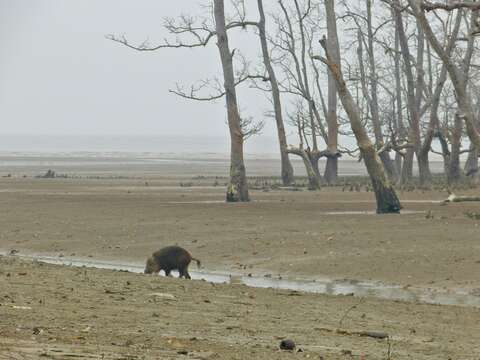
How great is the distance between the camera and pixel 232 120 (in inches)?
1204

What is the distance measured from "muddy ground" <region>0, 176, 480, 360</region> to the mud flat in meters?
0.02

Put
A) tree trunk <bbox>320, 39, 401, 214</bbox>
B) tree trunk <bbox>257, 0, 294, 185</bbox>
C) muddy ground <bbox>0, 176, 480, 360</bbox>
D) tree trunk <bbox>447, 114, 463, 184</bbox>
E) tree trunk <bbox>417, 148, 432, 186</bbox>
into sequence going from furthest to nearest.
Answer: tree trunk <bbox>257, 0, 294, 185</bbox>, tree trunk <bbox>447, 114, 463, 184</bbox>, tree trunk <bbox>417, 148, 432, 186</bbox>, tree trunk <bbox>320, 39, 401, 214</bbox>, muddy ground <bbox>0, 176, 480, 360</bbox>

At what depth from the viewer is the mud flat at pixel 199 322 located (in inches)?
317

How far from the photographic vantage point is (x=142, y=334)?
8.69 m

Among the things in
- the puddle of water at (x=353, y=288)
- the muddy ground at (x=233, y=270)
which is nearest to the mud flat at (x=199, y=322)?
the muddy ground at (x=233, y=270)

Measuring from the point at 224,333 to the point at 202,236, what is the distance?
1197cm

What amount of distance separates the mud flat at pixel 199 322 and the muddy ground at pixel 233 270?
0.02 meters

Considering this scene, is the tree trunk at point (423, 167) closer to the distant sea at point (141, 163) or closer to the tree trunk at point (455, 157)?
the tree trunk at point (455, 157)

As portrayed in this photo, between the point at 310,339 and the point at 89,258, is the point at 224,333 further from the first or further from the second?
the point at 89,258

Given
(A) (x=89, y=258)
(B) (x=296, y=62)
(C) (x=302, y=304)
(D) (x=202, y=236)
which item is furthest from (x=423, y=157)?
(C) (x=302, y=304)

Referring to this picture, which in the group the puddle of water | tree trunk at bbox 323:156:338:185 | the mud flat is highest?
tree trunk at bbox 323:156:338:185

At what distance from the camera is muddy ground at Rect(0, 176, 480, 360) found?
335 inches

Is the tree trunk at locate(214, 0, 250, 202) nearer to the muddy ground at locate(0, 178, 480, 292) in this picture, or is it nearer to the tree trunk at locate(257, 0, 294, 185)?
the muddy ground at locate(0, 178, 480, 292)

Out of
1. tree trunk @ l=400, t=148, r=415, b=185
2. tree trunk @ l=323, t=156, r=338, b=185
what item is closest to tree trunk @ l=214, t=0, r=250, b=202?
tree trunk @ l=400, t=148, r=415, b=185
